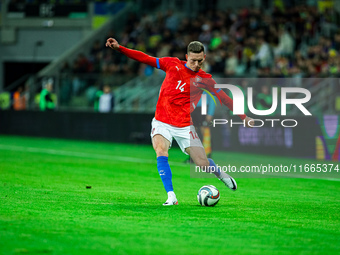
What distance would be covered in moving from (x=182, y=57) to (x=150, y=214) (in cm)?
1963

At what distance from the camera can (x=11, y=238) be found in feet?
22.2

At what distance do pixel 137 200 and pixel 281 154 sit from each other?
10.5m

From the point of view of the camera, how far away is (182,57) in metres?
27.9

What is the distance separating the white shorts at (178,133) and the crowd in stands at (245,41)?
11706 mm

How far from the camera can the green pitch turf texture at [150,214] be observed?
262 inches

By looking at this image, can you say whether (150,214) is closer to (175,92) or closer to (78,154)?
(175,92)

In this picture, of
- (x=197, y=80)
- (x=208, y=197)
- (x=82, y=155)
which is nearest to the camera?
(x=208, y=197)

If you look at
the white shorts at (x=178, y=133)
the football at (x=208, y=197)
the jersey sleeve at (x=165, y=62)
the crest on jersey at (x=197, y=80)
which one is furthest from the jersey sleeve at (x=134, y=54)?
the football at (x=208, y=197)

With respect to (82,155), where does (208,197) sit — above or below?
above

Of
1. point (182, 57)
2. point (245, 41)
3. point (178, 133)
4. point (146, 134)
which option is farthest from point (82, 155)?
point (178, 133)

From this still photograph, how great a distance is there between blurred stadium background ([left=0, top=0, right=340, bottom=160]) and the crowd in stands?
4 cm

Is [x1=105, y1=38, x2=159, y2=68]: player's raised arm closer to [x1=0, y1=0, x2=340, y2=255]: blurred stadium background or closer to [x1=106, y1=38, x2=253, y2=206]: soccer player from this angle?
[x1=106, y1=38, x2=253, y2=206]: soccer player

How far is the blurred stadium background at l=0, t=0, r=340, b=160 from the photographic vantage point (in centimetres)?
2017

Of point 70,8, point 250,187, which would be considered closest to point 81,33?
point 70,8
